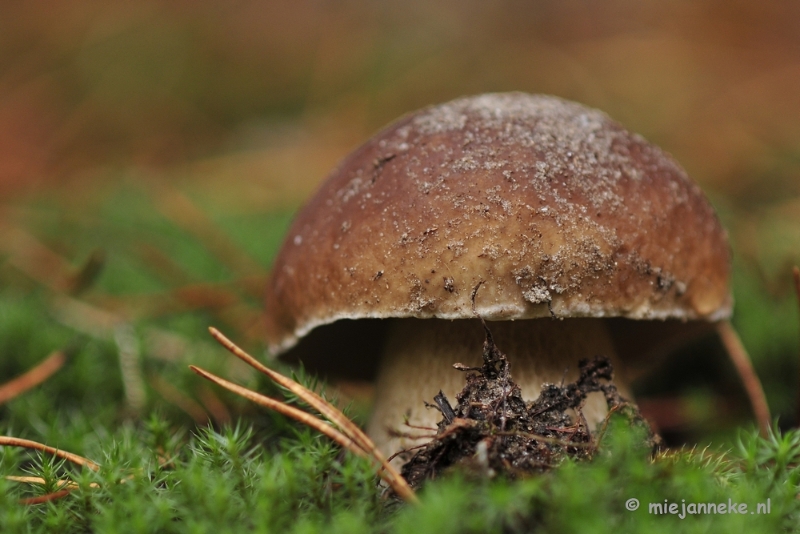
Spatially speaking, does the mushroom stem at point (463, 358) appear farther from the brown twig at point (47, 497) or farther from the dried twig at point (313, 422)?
the brown twig at point (47, 497)

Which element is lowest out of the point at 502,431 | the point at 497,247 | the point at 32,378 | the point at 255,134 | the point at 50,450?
the point at 32,378

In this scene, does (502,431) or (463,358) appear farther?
(463,358)

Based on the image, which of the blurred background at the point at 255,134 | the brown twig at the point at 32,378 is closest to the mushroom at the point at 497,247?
the blurred background at the point at 255,134

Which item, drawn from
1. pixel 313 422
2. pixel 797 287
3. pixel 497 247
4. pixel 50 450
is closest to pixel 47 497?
pixel 50 450

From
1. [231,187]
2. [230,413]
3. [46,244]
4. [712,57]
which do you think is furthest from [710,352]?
[712,57]

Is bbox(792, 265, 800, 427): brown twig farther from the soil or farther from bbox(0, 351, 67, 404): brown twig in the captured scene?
bbox(0, 351, 67, 404): brown twig

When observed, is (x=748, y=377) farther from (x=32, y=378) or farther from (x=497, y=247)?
(x=32, y=378)
